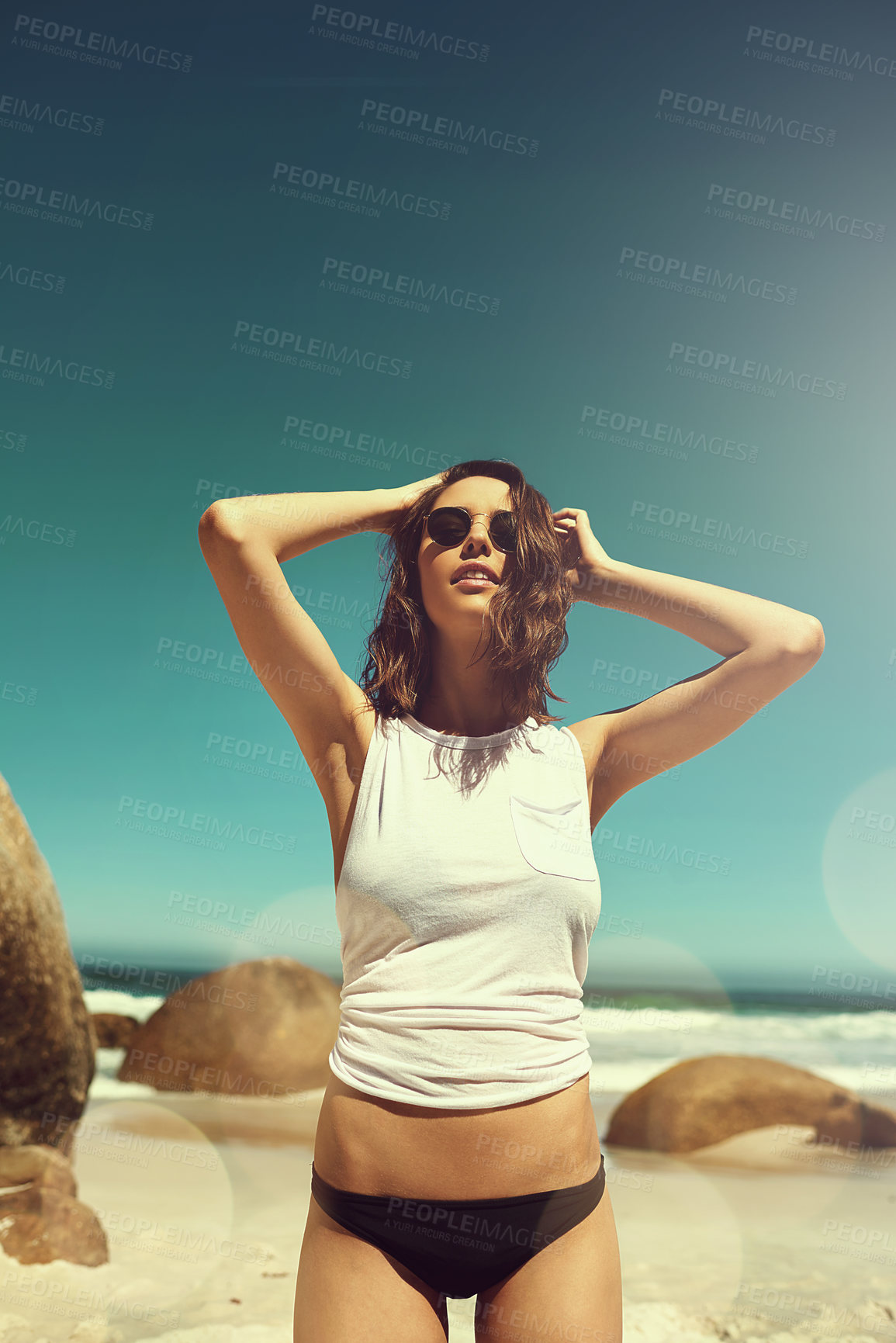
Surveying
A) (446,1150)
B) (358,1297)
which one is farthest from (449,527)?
(358,1297)

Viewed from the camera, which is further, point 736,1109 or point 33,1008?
point 736,1109

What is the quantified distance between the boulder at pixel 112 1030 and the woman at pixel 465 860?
920cm

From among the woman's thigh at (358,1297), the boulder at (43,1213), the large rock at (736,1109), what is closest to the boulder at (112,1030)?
the boulder at (43,1213)

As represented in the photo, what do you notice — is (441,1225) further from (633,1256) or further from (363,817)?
(633,1256)

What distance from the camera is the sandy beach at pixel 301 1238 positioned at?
3723 millimetres

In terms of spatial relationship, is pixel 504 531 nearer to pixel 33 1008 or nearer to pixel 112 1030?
pixel 33 1008

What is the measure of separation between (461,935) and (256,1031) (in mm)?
7357

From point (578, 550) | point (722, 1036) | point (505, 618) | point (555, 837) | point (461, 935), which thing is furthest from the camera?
point (722, 1036)

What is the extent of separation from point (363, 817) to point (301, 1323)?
92 centimetres

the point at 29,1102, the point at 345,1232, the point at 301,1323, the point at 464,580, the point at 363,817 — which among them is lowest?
the point at 29,1102

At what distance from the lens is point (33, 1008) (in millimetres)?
4043

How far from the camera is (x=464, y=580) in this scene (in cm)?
177

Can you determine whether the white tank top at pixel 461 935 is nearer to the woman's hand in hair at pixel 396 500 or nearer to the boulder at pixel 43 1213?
the woman's hand in hair at pixel 396 500

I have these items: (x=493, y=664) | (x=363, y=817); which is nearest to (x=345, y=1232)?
(x=363, y=817)
